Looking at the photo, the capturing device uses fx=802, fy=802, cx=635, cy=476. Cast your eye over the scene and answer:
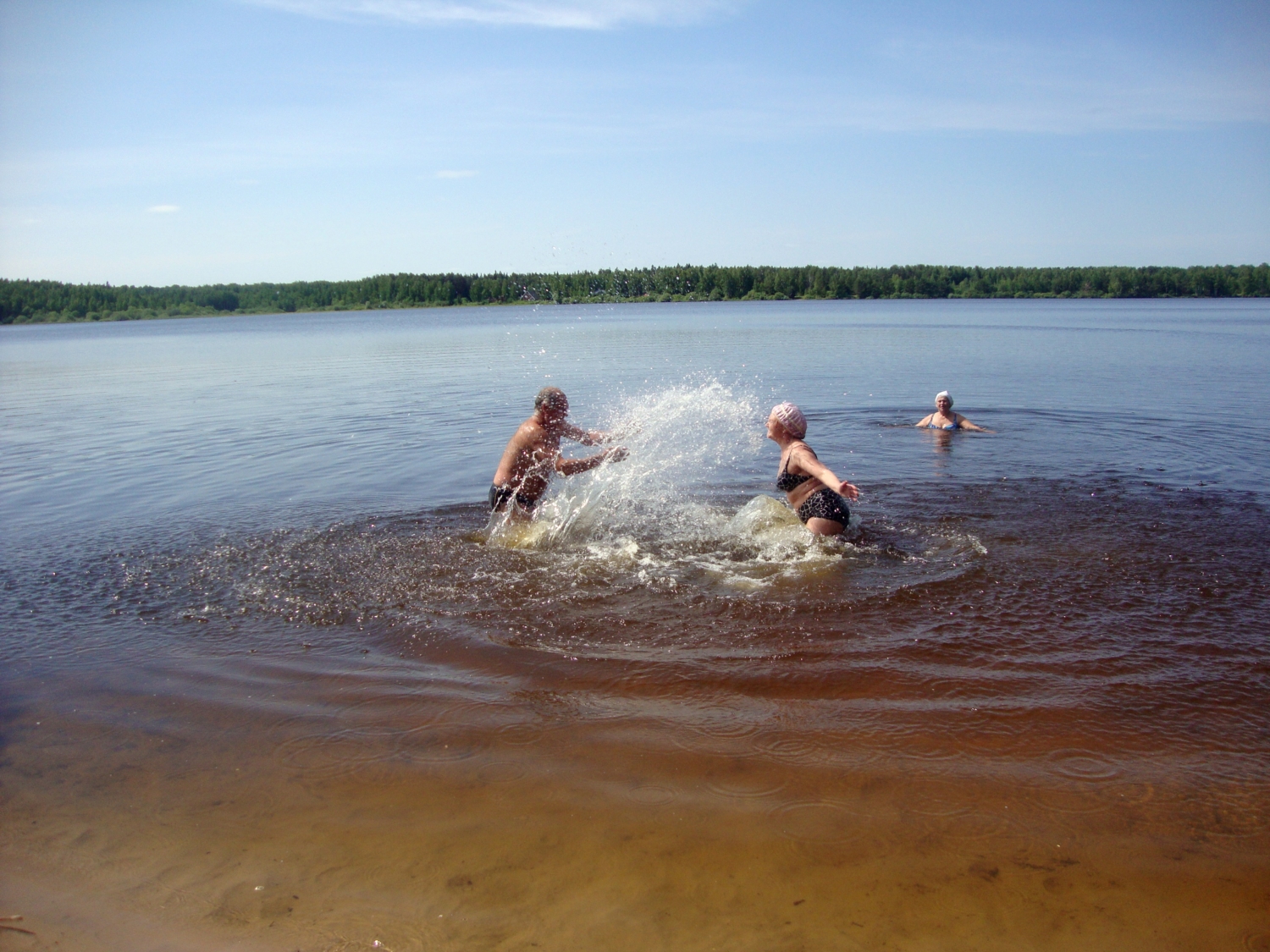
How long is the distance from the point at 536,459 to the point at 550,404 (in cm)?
69

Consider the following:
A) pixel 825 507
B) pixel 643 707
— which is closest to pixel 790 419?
pixel 825 507

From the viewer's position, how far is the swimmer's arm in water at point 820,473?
7.86m

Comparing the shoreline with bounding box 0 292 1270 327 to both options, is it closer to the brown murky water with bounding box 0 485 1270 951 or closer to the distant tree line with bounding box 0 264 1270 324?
the distant tree line with bounding box 0 264 1270 324

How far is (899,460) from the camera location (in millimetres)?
14055

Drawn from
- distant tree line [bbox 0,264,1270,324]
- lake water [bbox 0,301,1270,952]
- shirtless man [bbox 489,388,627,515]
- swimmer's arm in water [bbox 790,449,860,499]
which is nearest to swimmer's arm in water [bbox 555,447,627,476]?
shirtless man [bbox 489,388,627,515]

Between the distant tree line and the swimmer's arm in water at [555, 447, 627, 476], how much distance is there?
284ft

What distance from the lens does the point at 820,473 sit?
851 cm

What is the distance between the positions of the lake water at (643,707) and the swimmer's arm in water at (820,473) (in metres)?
0.81

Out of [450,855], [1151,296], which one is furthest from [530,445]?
[1151,296]

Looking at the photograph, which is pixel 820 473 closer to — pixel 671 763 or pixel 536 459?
pixel 536 459

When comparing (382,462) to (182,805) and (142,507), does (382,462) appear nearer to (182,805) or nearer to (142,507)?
(142,507)

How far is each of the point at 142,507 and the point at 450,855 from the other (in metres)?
9.73

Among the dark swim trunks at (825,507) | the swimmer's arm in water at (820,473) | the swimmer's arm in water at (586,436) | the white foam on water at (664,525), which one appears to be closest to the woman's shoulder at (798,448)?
the swimmer's arm in water at (820,473)

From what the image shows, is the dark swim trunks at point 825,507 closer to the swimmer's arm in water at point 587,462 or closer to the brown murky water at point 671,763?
the brown murky water at point 671,763
